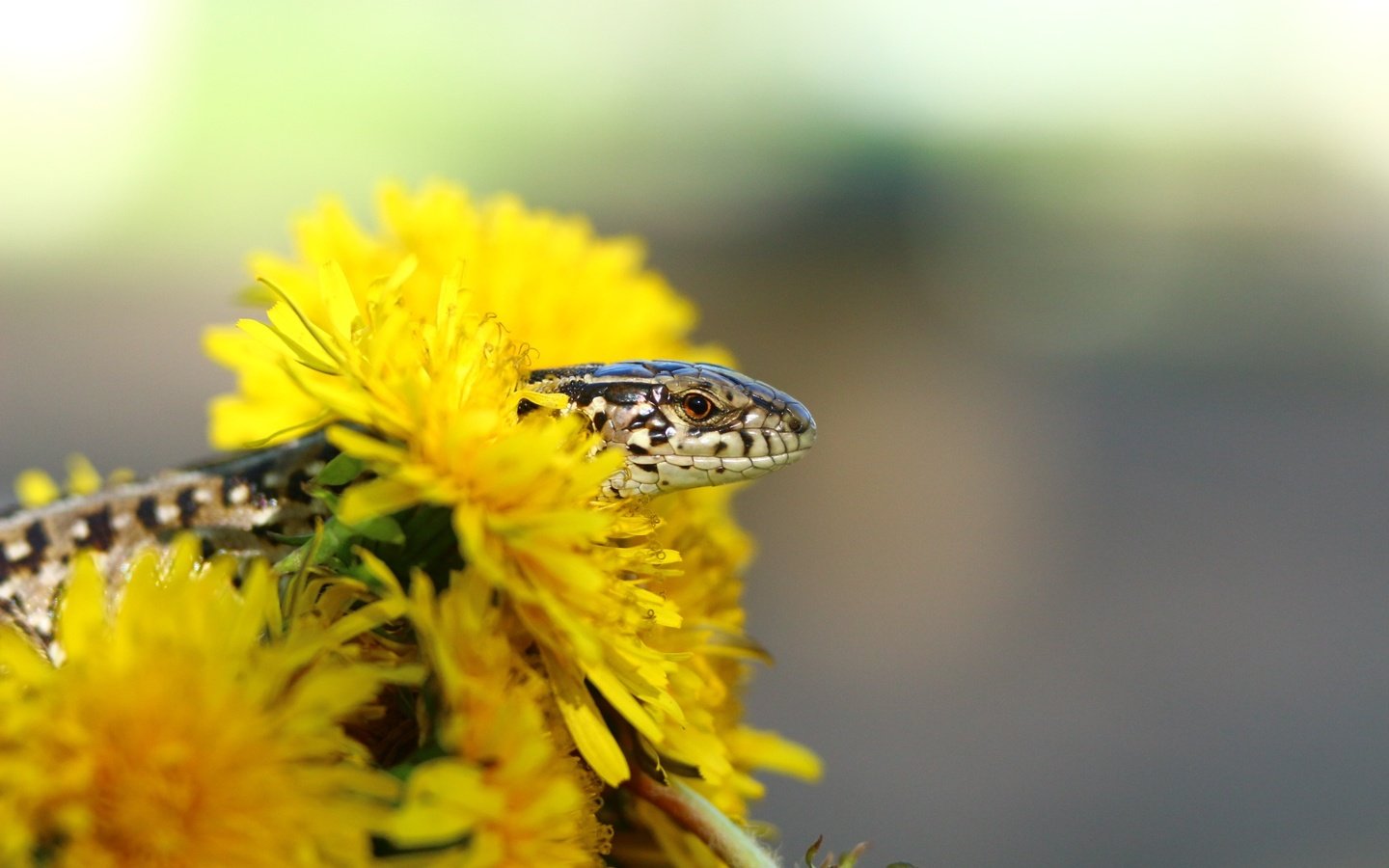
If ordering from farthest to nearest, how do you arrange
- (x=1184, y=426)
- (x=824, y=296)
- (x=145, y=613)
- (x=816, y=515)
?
(x=824, y=296)
(x=1184, y=426)
(x=816, y=515)
(x=145, y=613)

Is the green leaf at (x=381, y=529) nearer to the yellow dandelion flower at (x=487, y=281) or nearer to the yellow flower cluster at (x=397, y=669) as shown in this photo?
the yellow flower cluster at (x=397, y=669)

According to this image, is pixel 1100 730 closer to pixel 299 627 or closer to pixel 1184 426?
pixel 1184 426

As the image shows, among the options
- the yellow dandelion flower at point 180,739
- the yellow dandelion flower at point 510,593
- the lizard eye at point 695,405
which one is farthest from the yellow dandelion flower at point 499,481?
the lizard eye at point 695,405

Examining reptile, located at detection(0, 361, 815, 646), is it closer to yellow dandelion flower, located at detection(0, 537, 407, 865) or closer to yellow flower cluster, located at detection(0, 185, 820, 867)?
yellow flower cluster, located at detection(0, 185, 820, 867)

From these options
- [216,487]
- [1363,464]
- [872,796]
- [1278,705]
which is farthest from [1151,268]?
[216,487]

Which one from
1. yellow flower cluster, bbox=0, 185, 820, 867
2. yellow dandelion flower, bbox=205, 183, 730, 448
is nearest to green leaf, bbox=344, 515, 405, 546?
yellow flower cluster, bbox=0, 185, 820, 867

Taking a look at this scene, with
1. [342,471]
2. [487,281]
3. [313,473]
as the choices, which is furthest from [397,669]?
[487,281]

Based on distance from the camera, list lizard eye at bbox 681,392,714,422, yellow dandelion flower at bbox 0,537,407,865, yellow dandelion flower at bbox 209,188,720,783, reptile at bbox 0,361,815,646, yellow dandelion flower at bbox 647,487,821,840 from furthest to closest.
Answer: lizard eye at bbox 681,392,714,422
reptile at bbox 0,361,815,646
yellow dandelion flower at bbox 647,487,821,840
yellow dandelion flower at bbox 209,188,720,783
yellow dandelion flower at bbox 0,537,407,865
